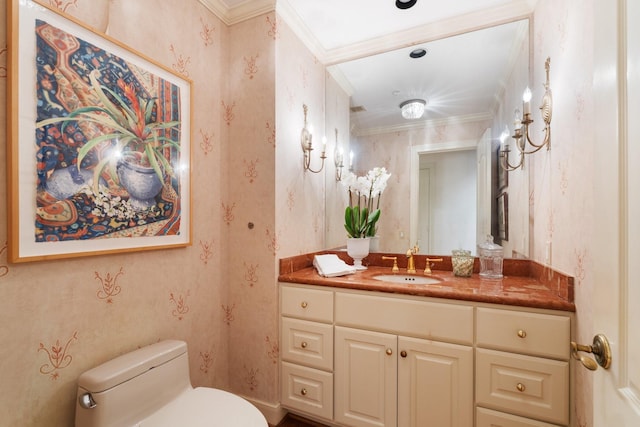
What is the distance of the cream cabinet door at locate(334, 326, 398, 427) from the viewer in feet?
4.84

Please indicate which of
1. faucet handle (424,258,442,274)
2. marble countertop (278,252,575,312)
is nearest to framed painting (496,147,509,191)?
marble countertop (278,252,575,312)

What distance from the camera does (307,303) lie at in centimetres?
168

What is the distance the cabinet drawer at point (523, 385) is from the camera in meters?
1.17

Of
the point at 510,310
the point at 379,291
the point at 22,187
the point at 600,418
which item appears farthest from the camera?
the point at 379,291

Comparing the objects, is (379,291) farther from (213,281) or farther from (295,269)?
(213,281)

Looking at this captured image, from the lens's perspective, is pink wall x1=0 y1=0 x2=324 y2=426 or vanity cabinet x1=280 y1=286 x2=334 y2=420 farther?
vanity cabinet x1=280 y1=286 x2=334 y2=420

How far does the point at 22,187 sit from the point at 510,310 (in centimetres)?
187

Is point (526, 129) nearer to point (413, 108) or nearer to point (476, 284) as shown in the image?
point (413, 108)

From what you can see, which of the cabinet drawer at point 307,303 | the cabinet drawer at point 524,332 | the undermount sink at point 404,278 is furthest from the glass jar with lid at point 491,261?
the cabinet drawer at point 307,303

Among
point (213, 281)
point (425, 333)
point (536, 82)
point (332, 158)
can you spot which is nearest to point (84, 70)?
point (213, 281)

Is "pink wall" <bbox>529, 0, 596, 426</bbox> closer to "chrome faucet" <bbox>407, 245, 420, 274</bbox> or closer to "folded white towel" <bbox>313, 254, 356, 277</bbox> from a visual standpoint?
"chrome faucet" <bbox>407, 245, 420, 274</bbox>

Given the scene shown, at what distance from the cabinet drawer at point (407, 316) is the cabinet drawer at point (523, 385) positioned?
0.44 feet

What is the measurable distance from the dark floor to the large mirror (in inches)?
44.6

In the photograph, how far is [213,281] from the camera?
5.83ft
